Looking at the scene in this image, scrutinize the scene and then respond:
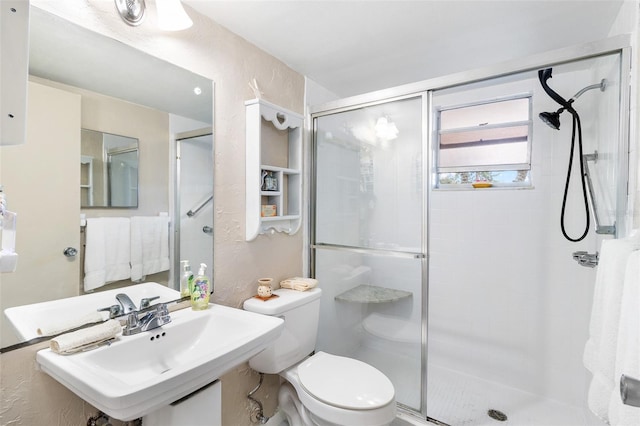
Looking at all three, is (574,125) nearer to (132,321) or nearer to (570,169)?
(570,169)

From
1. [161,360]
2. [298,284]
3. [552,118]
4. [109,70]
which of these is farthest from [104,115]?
[552,118]

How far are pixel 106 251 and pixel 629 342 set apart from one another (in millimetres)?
1657

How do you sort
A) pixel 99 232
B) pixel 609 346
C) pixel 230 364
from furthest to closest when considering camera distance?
pixel 99 232 < pixel 230 364 < pixel 609 346

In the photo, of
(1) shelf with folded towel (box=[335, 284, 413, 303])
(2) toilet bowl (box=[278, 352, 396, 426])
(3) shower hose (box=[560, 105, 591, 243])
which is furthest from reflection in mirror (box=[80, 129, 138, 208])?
(3) shower hose (box=[560, 105, 591, 243])

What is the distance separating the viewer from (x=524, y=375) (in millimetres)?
2170

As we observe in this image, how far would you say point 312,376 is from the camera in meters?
1.55

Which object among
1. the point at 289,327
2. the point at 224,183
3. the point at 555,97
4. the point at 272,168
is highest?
the point at 555,97

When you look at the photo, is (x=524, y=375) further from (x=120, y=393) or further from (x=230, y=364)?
(x=120, y=393)

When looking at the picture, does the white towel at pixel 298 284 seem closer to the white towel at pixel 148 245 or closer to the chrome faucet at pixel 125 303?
the white towel at pixel 148 245

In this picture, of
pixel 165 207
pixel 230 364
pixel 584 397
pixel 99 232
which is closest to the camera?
pixel 230 364

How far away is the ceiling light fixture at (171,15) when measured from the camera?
122cm

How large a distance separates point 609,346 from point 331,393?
1035mm

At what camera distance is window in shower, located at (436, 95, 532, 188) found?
2.17 metres

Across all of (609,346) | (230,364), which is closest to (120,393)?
(230,364)
